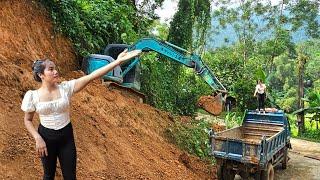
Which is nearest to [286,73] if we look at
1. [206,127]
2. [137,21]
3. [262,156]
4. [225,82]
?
[225,82]

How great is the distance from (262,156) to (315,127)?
16.5 meters

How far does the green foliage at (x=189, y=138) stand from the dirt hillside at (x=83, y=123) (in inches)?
11.2

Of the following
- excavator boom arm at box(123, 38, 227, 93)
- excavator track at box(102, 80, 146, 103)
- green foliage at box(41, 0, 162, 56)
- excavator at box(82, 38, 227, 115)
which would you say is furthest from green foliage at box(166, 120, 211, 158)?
green foliage at box(41, 0, 162, 56)

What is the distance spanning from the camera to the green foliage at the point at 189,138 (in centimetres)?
1120

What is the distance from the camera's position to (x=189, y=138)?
1177 centimetres

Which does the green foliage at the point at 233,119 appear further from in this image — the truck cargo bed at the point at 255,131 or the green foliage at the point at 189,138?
the green foliage at the point at 189,138

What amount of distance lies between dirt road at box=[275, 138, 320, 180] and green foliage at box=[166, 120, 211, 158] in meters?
2.07

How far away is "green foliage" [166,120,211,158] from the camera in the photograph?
11203mm

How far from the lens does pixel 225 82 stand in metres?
26.0

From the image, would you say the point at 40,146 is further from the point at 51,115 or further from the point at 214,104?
the point at 214,104

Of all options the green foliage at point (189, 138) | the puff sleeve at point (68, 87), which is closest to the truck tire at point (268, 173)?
the green foliage at point (189, 138)

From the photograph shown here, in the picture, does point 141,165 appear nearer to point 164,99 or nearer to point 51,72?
point 51,72

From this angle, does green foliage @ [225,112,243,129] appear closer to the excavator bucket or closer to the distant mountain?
the excavator bucket

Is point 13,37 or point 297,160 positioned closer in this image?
point 13,37
